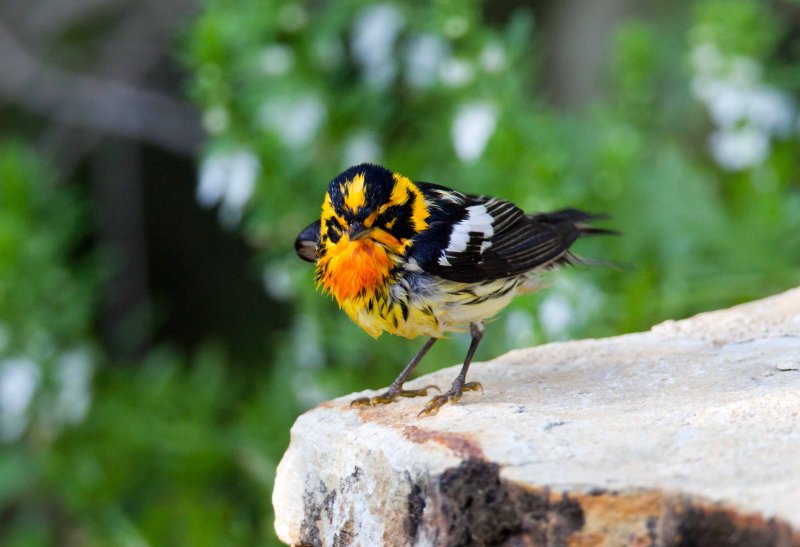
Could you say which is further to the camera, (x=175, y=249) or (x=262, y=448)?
(x=175, y=249)

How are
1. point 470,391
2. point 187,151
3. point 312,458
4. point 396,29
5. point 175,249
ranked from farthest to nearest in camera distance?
point 175,249
point 187,151
point 396,29
point 470,391
point 312,458

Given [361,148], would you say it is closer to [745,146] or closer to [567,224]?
[567,224]

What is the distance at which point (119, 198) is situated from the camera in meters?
8.12

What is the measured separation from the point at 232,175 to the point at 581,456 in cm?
320

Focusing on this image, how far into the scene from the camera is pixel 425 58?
5.38m

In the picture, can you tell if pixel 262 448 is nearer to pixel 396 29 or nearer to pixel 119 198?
pixel 396 29

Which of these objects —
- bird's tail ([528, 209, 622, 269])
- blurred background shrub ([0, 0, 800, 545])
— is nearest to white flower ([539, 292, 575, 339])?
blurred background shrub ([0, 0, 800, 545])

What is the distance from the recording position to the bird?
3.30 m

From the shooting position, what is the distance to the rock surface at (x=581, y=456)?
2.20 meters

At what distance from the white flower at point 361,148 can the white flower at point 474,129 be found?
0.57 metres

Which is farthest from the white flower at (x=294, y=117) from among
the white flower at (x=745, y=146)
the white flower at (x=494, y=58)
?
the white flower at (x=745, y=146)

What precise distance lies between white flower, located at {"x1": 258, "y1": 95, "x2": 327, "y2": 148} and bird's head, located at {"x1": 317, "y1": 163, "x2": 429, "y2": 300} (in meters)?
1.97

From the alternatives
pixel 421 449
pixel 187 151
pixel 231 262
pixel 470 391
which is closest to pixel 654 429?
pixel 421 449

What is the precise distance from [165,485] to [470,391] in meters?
3.37
